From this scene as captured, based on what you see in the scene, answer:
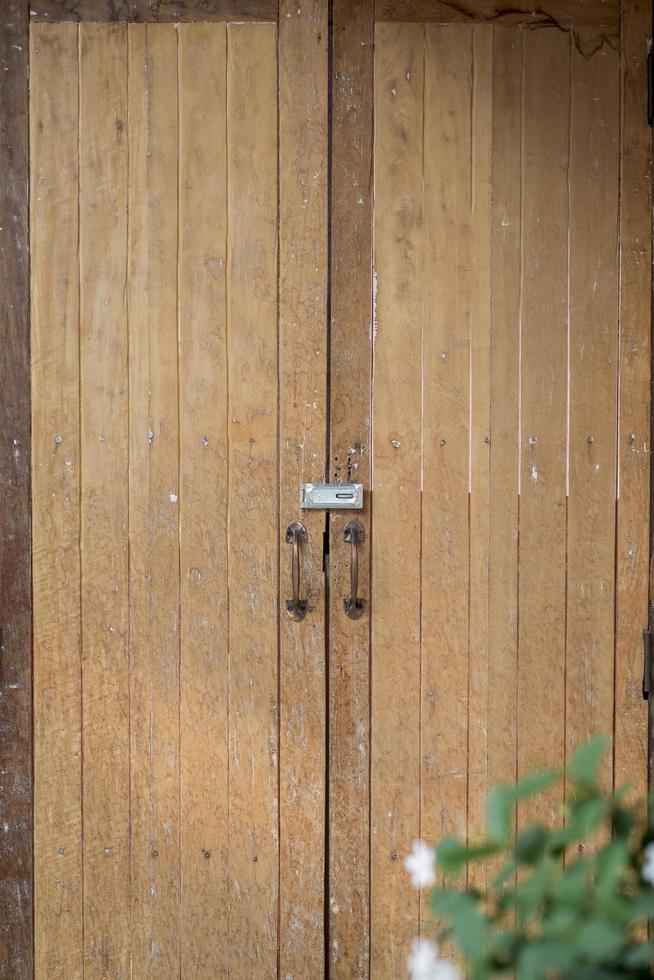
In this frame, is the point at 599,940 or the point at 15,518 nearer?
the point at 599,940

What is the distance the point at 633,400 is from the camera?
1.77 metres

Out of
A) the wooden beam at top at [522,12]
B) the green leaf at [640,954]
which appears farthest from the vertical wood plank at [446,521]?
the green leaf at [640,954]

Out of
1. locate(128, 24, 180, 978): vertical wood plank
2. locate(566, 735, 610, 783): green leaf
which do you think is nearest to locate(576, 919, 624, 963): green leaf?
locate(566, 735, 610, 783): green leaf

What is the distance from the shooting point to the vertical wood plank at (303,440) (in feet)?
5.76

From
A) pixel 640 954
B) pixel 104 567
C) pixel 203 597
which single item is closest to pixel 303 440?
pixel 203 597

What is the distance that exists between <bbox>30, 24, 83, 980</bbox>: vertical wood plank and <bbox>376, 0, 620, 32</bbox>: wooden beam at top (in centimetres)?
71

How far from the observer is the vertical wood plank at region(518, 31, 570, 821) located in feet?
5.79

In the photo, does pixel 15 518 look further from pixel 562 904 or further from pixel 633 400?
pixel 562 904

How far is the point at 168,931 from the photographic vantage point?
5.91 feet

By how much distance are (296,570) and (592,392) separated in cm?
71

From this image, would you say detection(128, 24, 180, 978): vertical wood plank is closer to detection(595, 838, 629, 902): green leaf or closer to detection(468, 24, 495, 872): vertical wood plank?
detection(468, 24, 495, 872): vertical wood plank

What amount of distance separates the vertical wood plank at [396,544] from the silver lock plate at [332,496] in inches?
1.7

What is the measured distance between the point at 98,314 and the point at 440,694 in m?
1.06

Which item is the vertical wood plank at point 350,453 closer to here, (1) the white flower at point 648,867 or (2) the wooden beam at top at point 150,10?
(2) the wooden beam at top at point 150,10
